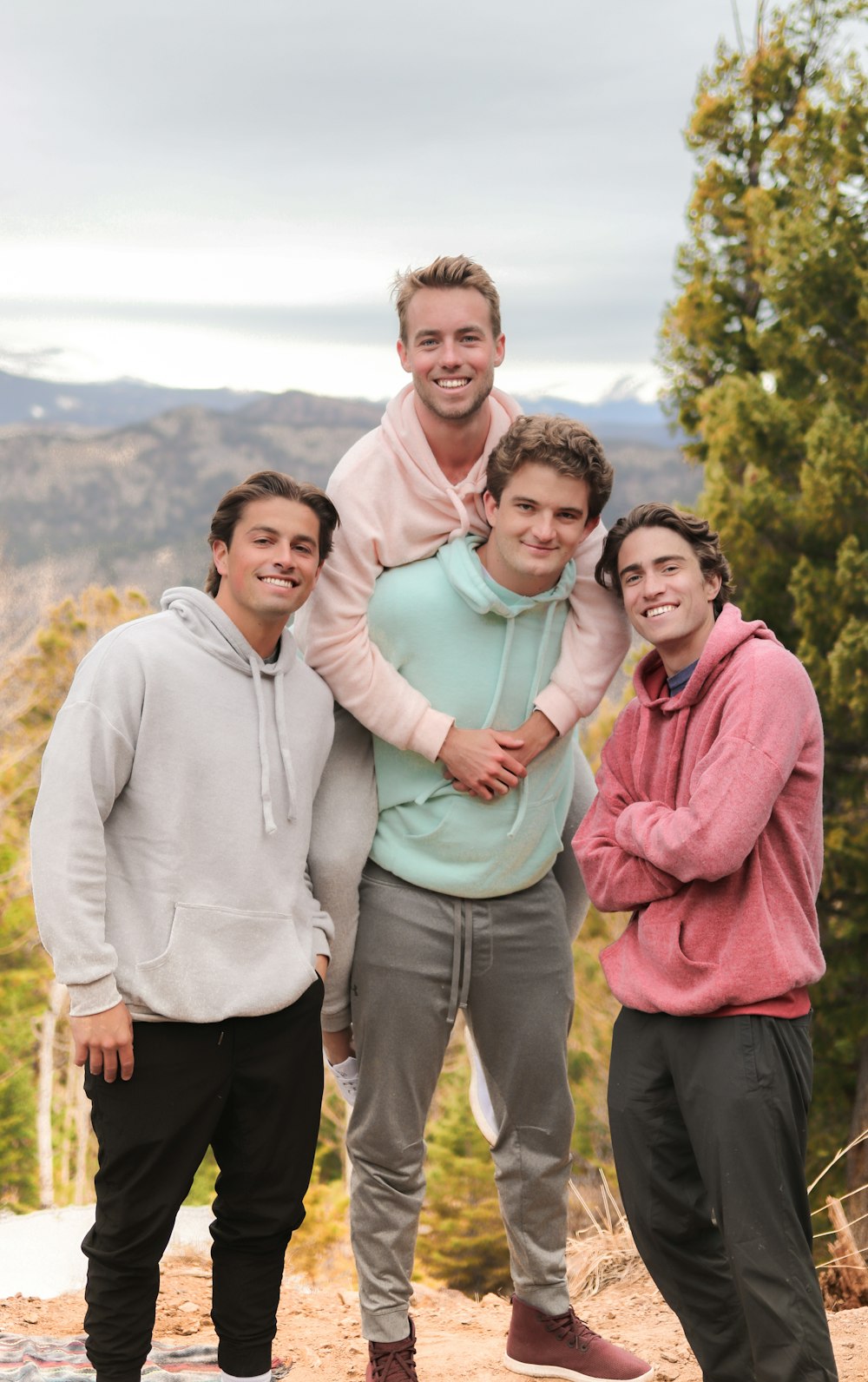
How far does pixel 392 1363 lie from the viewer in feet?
9.45

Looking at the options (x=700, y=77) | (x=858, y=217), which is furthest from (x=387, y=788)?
(x=700, y=77)

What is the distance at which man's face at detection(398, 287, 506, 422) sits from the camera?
9.23 ft

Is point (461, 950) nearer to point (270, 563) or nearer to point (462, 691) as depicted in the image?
point (462, 691)

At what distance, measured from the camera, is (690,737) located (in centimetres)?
250

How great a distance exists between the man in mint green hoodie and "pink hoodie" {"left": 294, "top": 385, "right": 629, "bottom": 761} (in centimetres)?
5

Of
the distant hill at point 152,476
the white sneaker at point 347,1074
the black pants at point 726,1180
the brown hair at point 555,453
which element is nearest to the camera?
the black pants at point 726,1180

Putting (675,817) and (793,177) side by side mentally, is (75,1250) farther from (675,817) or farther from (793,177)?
(793,177)

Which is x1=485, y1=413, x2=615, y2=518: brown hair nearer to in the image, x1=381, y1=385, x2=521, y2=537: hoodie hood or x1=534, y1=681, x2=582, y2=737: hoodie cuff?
x1=381, y1=385, x2=521, y2=537: hoodie hood

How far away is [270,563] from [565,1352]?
206 centimetres

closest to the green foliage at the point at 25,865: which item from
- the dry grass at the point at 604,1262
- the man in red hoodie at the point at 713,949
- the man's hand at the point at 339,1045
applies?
the dry grass at the point at 604,1262

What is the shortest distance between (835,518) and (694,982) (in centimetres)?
851

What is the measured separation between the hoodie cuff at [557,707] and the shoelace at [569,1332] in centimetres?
147

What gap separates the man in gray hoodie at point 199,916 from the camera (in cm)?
238

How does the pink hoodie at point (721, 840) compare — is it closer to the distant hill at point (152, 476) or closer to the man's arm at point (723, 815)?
the man's arm at point (723, 815)
